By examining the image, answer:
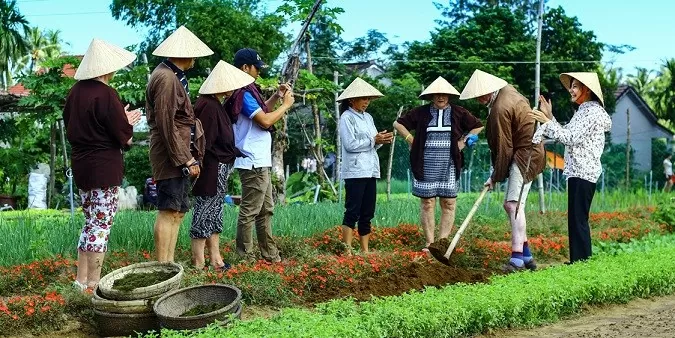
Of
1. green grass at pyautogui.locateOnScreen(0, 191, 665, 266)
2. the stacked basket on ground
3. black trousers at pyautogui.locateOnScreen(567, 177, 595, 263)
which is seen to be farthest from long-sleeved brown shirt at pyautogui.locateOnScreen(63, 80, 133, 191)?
black trousers at pyautogui.locateOnScreen(567, 177, 595, 263)

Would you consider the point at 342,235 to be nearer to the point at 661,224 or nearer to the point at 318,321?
the point at 318,321

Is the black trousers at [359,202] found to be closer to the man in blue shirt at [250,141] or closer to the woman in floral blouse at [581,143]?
the man in blue shirt at [250,141]

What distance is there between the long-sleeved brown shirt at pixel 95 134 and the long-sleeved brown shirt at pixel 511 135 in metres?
3.63

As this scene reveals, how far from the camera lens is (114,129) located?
604 centimetres

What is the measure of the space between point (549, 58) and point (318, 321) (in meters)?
30.5

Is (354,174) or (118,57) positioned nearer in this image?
(118,57)

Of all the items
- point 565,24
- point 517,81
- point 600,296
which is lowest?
point 600,296

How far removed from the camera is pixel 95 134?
6.03 meters

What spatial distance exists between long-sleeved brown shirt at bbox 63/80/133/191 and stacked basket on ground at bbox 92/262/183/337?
2.92 feet

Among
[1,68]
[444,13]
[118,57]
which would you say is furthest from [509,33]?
[118,57]

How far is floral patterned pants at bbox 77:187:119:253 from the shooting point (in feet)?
19.7

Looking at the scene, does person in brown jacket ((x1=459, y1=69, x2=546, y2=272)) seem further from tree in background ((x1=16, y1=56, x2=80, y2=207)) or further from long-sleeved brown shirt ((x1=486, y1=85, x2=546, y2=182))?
tree in background ((x1=16, y1=56, x2=80, y2=207))

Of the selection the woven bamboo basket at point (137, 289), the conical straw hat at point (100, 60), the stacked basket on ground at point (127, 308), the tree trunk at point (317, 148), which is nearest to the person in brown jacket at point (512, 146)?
the conical straw hat at point (100, 60)

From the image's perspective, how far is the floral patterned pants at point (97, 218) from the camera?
599 centimetres
